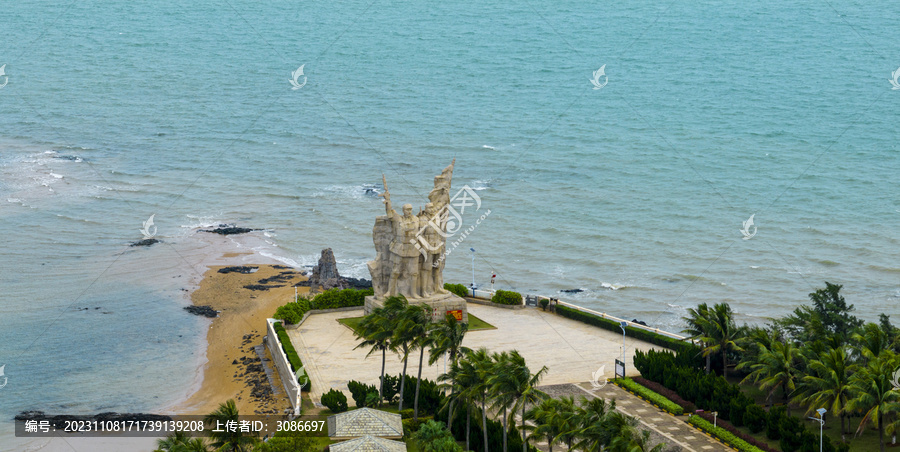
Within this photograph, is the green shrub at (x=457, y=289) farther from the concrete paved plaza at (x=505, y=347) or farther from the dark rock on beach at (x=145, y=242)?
the dark rock on beach at (x=145, y=242)

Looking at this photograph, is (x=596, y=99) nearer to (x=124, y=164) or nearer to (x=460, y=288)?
(x=124, y=164)

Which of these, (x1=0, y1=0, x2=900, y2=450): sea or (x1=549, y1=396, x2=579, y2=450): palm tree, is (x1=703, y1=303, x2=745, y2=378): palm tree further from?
(x1=0, y1=0, x2=900, y2=450): sea

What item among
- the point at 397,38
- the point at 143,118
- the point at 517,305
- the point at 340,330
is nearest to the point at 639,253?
the point at 517,305

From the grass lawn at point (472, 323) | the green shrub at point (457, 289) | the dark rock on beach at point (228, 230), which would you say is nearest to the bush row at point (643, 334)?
the grass lawn at point (472, 323)

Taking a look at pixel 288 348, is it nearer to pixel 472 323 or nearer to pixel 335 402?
pixel 335 402

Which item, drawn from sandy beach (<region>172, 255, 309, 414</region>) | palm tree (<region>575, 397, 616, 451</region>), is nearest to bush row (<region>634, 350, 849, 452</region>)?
palm tree (<region>575, 397, 616, 451</region>)

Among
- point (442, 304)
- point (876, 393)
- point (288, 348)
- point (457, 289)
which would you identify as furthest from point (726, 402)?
point (288, 348)

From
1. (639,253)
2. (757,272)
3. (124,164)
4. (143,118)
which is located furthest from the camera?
(143,118)
